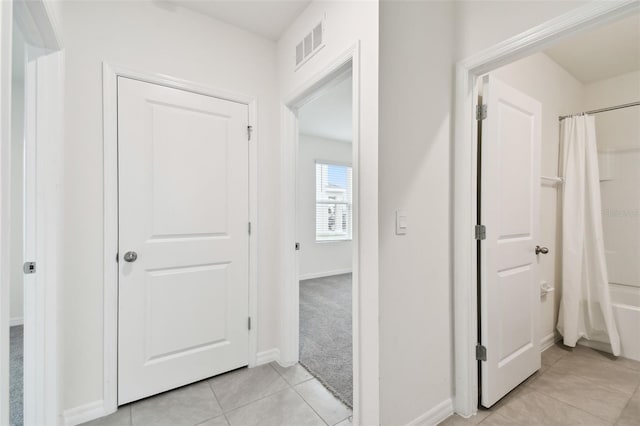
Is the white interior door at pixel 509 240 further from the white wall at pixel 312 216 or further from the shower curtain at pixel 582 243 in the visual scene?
the white wall at pixel 312 216

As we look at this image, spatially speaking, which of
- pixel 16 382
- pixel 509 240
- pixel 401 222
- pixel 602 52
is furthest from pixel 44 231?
pixel 602 52

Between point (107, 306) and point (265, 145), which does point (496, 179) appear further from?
point (107, 306)

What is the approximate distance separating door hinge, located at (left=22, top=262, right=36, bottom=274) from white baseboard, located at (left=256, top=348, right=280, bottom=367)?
1.50 m

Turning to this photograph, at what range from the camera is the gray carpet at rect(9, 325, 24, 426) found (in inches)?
62.4

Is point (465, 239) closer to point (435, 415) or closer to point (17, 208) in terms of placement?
point (435, 415)

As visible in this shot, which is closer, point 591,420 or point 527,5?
point 527,5

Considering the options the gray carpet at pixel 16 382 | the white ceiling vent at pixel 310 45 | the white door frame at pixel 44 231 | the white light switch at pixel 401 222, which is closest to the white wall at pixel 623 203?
the white light switch at pixel 401 222

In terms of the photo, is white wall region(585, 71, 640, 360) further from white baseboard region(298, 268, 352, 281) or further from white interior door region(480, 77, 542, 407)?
white baseboard region(298, 268, 352, 281)

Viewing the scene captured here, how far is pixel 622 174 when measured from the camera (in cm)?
256

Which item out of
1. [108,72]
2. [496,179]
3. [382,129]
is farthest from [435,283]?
[108,72]

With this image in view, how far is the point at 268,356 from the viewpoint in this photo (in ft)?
7.31

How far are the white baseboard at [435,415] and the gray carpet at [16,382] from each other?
7.23 ft

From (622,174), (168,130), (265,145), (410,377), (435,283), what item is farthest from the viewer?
(622,174)

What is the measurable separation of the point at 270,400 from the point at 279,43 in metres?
2.65
